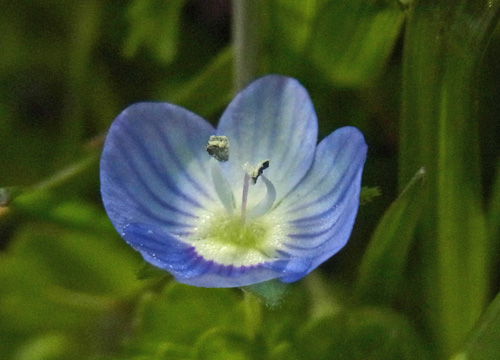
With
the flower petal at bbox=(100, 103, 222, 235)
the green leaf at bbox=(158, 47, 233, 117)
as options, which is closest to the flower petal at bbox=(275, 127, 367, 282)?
the flower petal at bbox=(100, 103, 222, 235)

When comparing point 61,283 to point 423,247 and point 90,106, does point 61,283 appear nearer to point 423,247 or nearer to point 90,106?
point 90,106

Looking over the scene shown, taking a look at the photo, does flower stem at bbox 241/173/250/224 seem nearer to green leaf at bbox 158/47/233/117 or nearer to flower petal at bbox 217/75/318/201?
flower petal at bbox 217/75/318/201

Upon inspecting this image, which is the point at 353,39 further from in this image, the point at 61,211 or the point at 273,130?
the point at 61,211

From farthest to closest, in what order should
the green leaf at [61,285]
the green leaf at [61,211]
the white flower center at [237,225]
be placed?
1. the green leaf at [61,285]
2. the green leaf at [61,211]
3. the white flower center at [237,225]

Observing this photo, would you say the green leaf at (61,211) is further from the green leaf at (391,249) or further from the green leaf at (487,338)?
the green leaf at (487,338)

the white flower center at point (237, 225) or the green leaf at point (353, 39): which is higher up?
the green leaf at point (353, 39)

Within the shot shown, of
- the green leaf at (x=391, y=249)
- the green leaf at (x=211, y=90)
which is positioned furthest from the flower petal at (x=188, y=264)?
the green leaf at (x=211, y=90)

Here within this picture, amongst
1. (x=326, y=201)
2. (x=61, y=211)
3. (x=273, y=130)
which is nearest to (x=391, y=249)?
(x=326, y=201)

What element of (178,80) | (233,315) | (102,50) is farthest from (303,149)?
(102,50)
